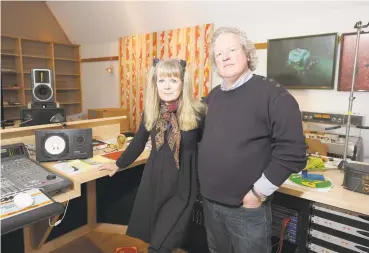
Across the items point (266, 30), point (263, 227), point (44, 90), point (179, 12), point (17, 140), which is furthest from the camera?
point (179, 12)

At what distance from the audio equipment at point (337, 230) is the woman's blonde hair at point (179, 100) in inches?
30.3

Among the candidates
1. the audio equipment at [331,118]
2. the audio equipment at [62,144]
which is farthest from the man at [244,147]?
the audio equipment at [331,118]

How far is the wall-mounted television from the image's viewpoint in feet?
9.84

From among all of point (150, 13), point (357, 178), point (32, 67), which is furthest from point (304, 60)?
point (32, 67)

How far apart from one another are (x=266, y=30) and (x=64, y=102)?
451 cm

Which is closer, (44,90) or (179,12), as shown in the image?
(44,90)

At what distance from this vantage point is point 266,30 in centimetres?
346

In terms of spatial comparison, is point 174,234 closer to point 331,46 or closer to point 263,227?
point 263,227

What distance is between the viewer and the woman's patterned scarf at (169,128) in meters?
1.38

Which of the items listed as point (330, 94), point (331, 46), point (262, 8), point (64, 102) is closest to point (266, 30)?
point (262, 8)

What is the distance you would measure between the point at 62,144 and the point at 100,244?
99cm

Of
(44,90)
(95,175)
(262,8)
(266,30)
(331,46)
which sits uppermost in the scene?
(262,8)

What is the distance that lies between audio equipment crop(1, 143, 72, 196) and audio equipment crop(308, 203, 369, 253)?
1269 millimetres

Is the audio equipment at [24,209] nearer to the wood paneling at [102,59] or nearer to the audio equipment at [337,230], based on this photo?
the audio equipment at [337,230]
